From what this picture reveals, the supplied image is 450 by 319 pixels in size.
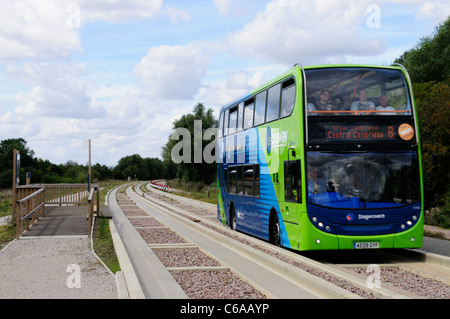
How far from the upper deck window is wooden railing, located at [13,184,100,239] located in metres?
7.49

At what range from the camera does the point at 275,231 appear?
15.2m

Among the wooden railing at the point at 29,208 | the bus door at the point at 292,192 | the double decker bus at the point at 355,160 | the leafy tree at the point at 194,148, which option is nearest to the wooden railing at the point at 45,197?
the wooden railing at the point at 29,208

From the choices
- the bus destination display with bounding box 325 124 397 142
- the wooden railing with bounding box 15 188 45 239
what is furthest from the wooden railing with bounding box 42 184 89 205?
the bus destination display with bounding box 325 124 397 142

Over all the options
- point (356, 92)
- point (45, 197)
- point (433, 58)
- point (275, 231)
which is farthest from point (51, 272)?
point (433, 58)

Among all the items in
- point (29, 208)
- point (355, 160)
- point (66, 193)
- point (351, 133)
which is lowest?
point (29, 208)

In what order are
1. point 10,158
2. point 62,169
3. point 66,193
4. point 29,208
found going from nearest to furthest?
1. point 29,208
2. point 66,193
3. point 10,158
4. point 62,169

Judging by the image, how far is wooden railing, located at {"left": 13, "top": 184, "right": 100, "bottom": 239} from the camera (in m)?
17.5

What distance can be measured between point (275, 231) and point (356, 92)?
445 cm

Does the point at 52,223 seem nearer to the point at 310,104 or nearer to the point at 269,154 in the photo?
the point at 269,154

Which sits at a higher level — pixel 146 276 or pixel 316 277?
pixel 316 277

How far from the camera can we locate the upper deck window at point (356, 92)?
12.3m

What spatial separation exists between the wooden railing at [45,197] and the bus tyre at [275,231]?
490cm

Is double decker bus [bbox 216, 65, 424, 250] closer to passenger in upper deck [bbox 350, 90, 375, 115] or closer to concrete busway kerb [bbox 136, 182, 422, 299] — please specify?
passenger in upper deck [bbox 350, 90, 375, 115]

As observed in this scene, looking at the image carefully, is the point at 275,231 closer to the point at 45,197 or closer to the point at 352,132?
the point at 352,132
